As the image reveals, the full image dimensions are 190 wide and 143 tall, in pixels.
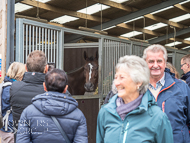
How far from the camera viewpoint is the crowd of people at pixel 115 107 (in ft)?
4.36

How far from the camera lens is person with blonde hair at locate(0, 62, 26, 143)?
2.21m

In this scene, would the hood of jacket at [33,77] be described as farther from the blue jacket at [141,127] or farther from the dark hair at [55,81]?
the blue jacket at [141,127]

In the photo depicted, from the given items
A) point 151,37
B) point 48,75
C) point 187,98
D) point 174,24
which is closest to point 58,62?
point 48,75

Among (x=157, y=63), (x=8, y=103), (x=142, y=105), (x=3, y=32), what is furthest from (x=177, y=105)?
(x=3, y=32)

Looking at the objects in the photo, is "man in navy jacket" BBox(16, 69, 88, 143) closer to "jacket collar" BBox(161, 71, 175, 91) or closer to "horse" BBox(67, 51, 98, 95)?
"jacket collar" BBox(161, 71, 175, 91)

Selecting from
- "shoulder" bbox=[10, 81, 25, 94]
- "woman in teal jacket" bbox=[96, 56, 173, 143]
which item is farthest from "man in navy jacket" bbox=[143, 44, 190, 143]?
"shoulder" bbox=[10, 81, 25, 94]

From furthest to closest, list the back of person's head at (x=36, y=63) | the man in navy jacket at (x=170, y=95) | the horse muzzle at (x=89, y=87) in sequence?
the horse muzzle at (x=89, y=87) < the back of person's head at (x=36, y=63) < the man in navy jacket at (x=170, y=95)

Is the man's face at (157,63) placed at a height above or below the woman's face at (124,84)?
above

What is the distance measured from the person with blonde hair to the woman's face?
1.19m

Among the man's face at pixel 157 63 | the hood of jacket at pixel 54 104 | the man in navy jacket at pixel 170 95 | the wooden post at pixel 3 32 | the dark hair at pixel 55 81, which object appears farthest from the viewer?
the wooden post at pixel 3 32

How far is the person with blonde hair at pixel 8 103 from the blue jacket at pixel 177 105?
4.08 feet

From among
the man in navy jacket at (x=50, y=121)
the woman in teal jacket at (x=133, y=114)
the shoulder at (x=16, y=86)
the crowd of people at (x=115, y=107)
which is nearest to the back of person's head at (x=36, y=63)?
the crowd of people at (x=115, y=107)

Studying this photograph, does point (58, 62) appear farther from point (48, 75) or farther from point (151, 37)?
point (151, 37)

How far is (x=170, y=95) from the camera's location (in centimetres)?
183
